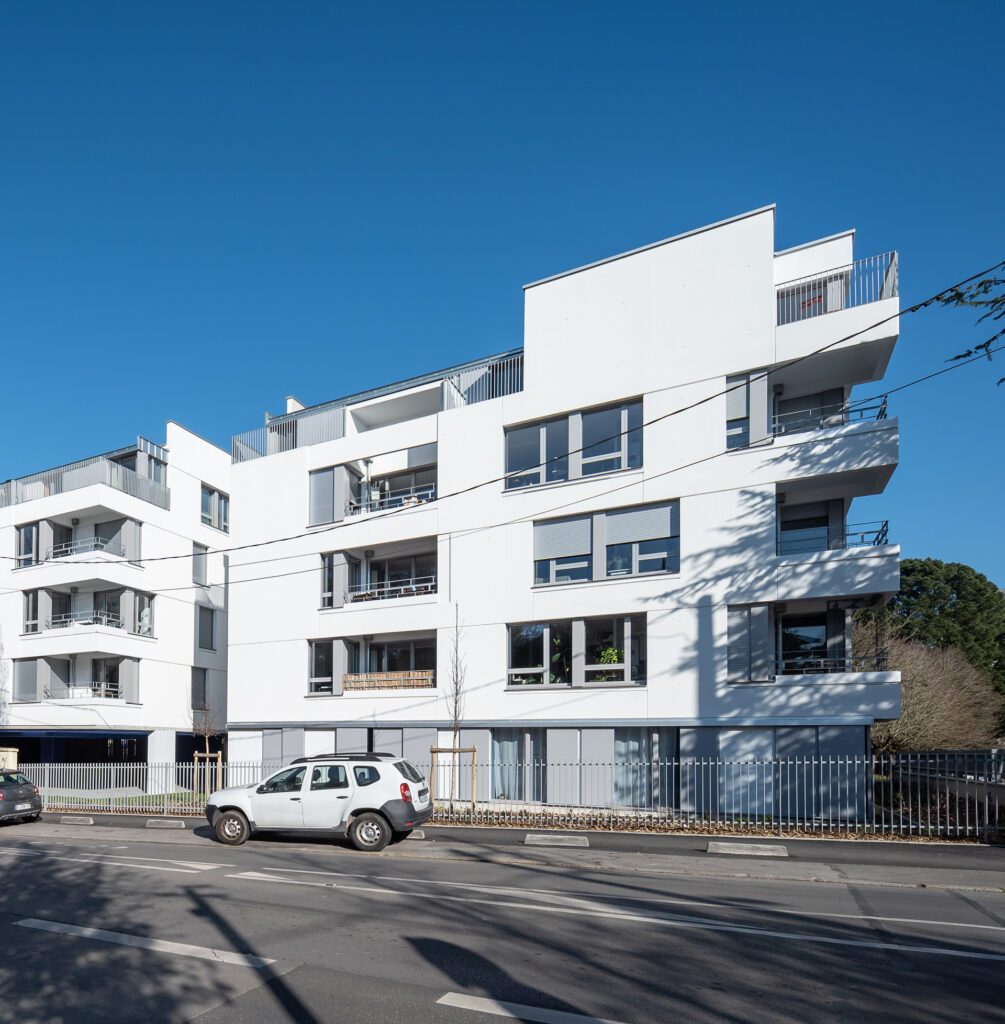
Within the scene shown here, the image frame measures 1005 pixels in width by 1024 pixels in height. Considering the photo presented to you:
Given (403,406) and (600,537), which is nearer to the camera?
(600,537)

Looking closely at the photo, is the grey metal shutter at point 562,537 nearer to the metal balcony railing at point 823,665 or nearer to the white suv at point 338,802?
the metal balcony railing at point 823,665

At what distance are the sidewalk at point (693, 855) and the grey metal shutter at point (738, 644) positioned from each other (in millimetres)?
4890

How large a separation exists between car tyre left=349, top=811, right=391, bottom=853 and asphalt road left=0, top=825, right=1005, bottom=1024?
2.46 meters

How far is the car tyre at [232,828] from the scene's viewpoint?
16.1m

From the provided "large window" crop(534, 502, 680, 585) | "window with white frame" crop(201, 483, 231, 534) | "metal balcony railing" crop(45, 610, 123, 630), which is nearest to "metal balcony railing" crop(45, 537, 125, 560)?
"metal balcony railing" crop(45, 610, 123, 630)

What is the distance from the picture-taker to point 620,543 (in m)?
23.1

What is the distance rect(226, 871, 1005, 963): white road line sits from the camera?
789 centimetres

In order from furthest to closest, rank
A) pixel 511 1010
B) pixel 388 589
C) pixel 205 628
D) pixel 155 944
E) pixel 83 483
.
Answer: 1. pixel 205 628
2. pixel 83 483
3. pixel 388 589
4. pixel 155 944
5. pixel 511 1010

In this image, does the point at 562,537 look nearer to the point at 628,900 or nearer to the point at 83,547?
the point at 628,900

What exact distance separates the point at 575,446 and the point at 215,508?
21.7 m

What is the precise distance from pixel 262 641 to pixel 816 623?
17.6 metres

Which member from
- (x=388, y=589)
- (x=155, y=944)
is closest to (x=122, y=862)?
(x=155, y=944)

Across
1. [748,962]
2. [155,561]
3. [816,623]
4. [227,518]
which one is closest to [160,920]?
[748,962]

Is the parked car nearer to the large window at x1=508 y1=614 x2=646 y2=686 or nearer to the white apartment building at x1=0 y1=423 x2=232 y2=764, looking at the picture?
the white apartment building at x1=0 y1=423 x2=232 y2=764
